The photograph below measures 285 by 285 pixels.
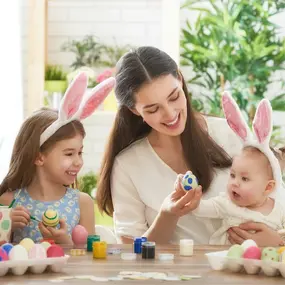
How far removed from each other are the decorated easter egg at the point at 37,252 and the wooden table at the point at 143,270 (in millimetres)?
43

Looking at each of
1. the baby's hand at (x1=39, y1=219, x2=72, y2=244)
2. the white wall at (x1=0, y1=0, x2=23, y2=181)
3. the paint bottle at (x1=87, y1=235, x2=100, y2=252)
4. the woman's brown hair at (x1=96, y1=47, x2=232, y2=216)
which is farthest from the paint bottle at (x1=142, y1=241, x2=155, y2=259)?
the white wall at (x1=0, y1=0, x2=23, y2=181)

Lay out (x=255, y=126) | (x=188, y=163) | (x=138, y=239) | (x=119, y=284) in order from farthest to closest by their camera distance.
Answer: (x=188, y=163) < (x=255, y=126) < (x=138, y=239) < (x=119, y=284)

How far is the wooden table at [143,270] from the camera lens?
1.88 meters

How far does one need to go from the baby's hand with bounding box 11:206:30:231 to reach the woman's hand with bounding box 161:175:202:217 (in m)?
0.43

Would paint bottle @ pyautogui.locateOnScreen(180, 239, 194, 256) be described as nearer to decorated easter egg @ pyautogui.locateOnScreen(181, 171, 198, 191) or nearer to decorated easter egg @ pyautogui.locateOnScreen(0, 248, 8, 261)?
decorated easter egg @ pyautogui.locateOnScreen(181, 171, 198, 191)

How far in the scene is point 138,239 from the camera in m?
2.34

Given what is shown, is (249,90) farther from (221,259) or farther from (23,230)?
(221,259)

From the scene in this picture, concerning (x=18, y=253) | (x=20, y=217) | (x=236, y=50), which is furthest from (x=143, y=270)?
(x=236, y=50)

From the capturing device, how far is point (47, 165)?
9.29 ft

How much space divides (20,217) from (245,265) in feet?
2.71

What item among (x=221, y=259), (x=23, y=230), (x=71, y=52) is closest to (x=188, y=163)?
(x=23, y=230)

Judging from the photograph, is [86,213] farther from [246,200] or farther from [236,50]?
[236,50]

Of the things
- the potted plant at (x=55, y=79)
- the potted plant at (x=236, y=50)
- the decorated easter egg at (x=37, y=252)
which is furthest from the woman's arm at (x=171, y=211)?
the potted plant at (x=236, y=50)

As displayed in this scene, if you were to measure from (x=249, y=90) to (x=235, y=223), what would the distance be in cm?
259
